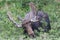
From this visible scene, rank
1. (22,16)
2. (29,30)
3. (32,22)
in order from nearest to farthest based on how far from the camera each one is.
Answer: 1. (29,30)
2. (32,22)
3. (22,16)

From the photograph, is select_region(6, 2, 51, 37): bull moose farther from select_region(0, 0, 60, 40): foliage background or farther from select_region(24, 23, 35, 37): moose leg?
select_region(0, 0, 60, 40): foliage background

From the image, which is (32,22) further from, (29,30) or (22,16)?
(22,16)

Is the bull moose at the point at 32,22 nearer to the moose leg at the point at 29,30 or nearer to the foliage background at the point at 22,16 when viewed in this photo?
the moose leg at the point at 29,30

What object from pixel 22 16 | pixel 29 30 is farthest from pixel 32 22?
pixel 22 16

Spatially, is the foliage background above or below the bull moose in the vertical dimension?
below

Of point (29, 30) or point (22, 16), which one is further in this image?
point (22, 16)

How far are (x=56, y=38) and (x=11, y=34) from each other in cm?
103

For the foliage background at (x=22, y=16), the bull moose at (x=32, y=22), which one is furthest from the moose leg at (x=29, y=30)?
the foliage background at (x=22, y=16)

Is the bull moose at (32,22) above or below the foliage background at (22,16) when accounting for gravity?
above

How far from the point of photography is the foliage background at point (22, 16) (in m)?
6.36

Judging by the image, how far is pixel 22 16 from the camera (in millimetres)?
7621

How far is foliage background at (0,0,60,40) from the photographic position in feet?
20.9

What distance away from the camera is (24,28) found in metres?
6.55

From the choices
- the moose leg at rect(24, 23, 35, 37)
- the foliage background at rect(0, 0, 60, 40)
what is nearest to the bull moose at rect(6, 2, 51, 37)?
the moose leg at rect(24, 23, 35, 37)
